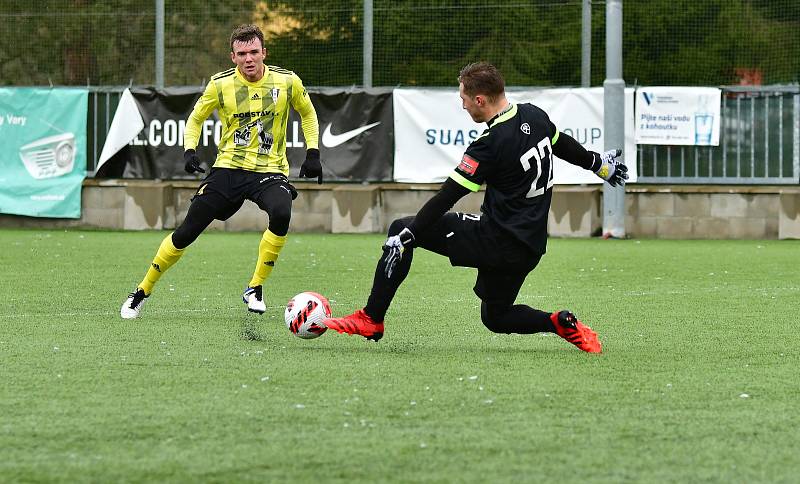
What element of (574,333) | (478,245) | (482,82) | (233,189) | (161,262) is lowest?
(574,333)

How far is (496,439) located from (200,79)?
597 inches

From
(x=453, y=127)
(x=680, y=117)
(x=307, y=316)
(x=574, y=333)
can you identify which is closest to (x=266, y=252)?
(x=307, y=316)

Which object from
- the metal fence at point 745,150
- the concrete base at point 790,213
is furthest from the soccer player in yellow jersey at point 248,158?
the concrete base at point 790,213

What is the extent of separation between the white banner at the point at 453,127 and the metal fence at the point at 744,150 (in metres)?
0.44

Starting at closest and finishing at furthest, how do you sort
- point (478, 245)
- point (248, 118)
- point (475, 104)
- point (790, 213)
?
Answer: point (475, 104) < point (478, 245) < point (248, 118) < point (790, 213)

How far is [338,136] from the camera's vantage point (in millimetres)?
19109

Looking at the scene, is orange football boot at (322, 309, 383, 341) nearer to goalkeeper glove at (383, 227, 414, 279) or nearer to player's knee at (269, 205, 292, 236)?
goalkeeper glove at (383, 227, 414, 279)

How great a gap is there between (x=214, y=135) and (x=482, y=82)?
12.6 m

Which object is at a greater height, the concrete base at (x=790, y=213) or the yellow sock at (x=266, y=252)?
the concrete base at (x=790, y=213)

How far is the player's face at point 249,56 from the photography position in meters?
9.48

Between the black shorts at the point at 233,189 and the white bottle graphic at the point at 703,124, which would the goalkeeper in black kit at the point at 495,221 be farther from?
the white bottle graphic at the point at 703,124

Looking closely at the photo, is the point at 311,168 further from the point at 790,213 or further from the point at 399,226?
the point at 790,213

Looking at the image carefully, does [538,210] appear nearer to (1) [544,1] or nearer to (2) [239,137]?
(2) [239,137]

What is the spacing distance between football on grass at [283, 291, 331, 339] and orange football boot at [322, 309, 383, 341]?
156mm
